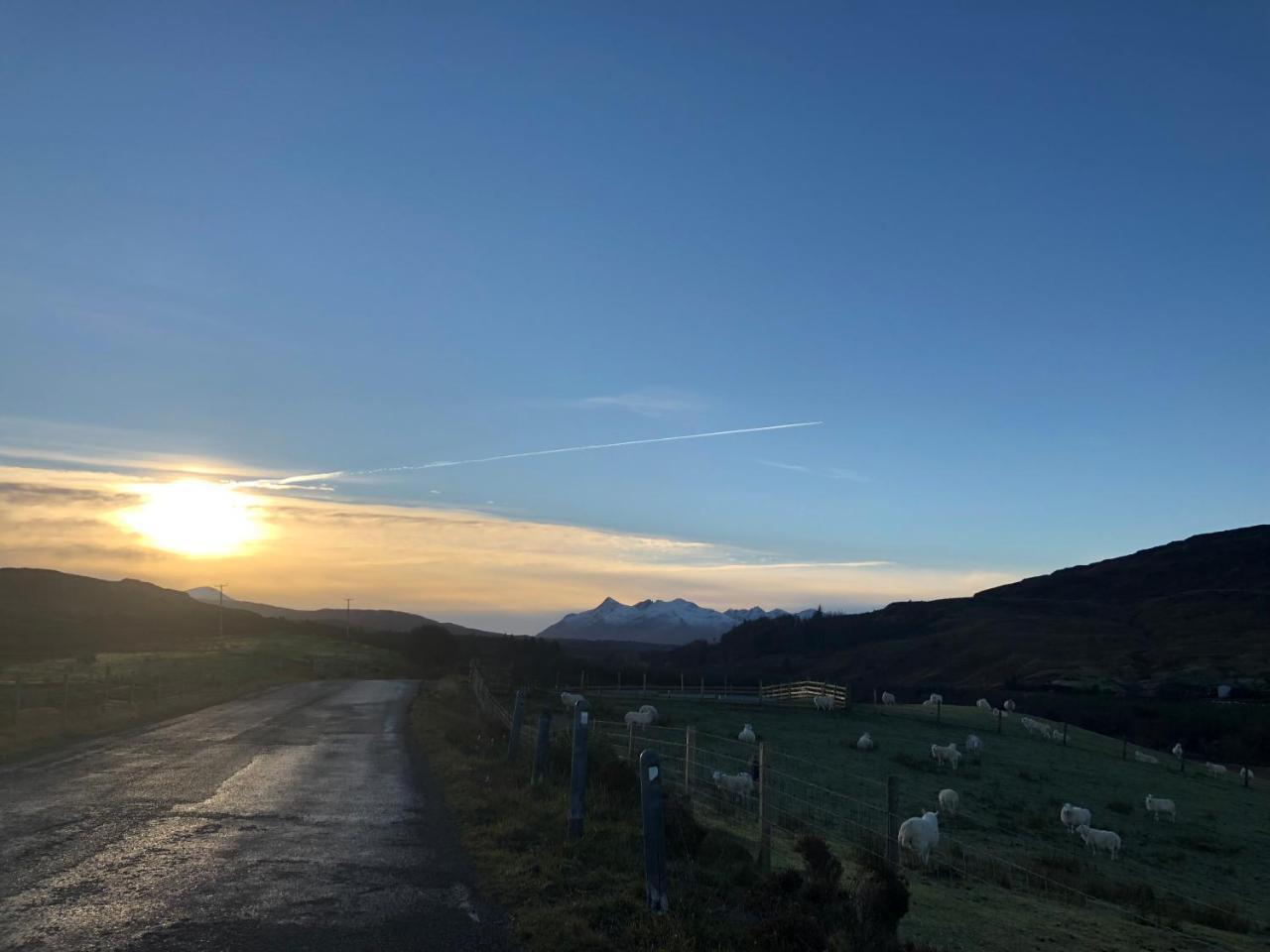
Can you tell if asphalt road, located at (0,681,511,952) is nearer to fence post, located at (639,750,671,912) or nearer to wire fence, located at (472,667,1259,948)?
fence post, located at (639,750,671,912)

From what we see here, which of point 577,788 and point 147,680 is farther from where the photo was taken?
point 147,680

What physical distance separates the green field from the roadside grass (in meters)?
15.2

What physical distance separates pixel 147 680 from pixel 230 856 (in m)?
35.2

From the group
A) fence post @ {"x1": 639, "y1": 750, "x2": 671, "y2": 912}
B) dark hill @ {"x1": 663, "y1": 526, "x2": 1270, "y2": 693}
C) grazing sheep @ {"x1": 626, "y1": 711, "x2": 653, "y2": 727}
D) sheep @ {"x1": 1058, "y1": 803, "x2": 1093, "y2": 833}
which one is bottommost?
sheep @ {"x1": 1058, "y1": 803, "x2": 1093, "y2": 833}

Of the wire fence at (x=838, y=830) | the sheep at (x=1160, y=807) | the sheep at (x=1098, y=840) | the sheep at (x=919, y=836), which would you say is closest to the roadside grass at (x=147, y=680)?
the wire fence at (x=838, y=830)

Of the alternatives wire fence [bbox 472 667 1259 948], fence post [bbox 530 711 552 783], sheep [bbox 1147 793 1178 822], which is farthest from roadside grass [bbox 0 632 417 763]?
sheep [bbox 1147 793 1178 822]

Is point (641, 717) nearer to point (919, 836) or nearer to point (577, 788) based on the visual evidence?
point (919, 836)

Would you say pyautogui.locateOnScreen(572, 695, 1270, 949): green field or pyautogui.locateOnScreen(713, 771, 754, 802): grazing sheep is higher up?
pyautogui.locateOnScreen(713, 771, 754, 802): grazing sheep

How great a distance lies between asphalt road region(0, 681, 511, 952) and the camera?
7.28 m

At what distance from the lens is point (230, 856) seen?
9992 millimetres

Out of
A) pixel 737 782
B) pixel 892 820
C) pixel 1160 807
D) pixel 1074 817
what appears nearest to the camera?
pixel 892 820

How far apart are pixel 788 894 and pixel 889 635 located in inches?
5812

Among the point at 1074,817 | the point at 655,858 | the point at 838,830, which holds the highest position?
the point at 655,858

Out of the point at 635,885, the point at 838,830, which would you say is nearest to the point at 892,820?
the point at 635,885
